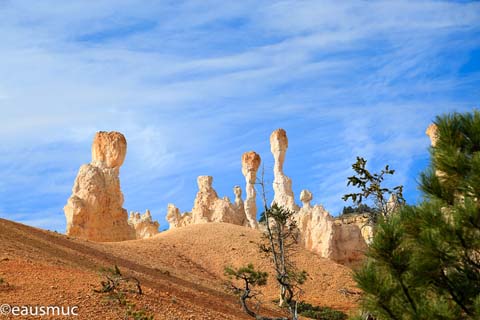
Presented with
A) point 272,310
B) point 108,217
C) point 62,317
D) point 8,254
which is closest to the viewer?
point 62,317

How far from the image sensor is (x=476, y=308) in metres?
7.77

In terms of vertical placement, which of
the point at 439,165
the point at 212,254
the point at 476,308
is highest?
the point at 212,254

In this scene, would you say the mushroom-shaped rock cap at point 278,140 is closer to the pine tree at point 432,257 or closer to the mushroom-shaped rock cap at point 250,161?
the mushroom-shaped rock cap at point 250,161

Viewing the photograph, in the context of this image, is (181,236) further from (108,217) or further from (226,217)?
(226,217)

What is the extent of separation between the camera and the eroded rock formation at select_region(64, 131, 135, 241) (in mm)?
42000

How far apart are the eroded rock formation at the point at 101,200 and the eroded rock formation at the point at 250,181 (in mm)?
15853

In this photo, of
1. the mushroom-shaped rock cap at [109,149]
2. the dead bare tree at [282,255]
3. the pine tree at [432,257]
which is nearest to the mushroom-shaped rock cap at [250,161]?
the mushroom-shaped rock cap at [109,149]

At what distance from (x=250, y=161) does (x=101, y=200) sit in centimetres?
2092

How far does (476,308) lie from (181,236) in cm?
3778

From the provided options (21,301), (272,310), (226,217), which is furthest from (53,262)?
(226,217)

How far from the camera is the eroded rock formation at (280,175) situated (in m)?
57.2

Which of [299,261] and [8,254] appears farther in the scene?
[299,261]

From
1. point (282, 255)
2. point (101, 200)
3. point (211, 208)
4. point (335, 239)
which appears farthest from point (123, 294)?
point (211, 208)

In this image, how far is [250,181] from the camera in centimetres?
5994
